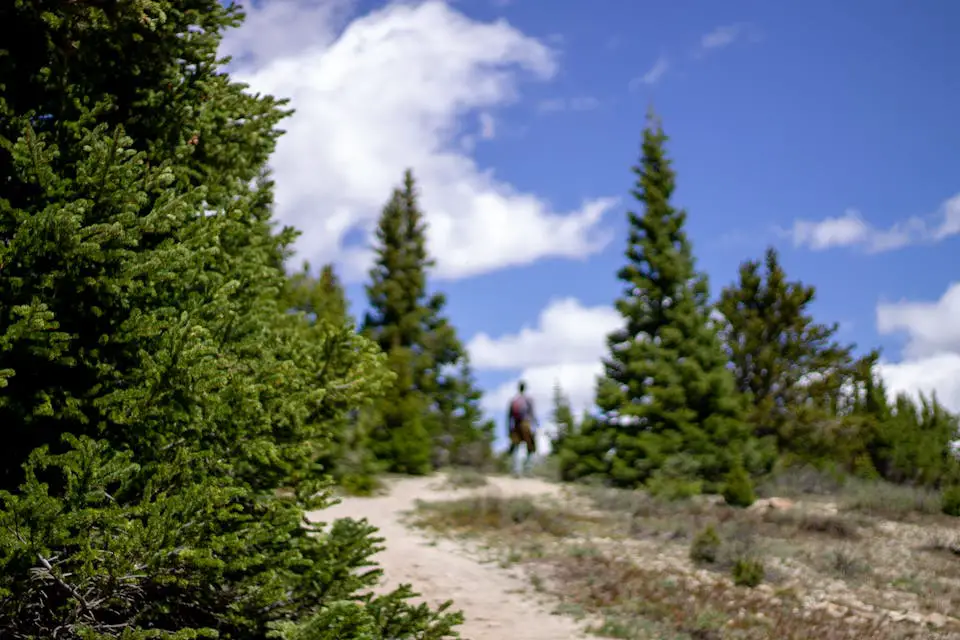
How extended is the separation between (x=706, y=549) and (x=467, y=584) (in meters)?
3.94

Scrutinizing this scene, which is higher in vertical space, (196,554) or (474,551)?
(196,554)

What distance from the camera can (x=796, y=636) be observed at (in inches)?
315

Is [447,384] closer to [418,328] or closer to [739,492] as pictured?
[418,328]

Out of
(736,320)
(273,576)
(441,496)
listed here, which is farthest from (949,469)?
(273,576)

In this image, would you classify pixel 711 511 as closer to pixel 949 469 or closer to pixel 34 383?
pixel 949 469

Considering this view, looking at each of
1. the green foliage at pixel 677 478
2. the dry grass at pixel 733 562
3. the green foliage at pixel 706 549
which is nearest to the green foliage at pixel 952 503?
the dry grass at pixel 733 562

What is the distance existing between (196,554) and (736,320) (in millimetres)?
23267

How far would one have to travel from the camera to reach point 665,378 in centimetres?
2175

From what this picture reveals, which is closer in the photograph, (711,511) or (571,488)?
(711,511)

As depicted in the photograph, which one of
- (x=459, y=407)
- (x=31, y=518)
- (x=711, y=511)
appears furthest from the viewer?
(x=459, y=407)

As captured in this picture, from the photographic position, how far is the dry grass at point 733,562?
28.6 feet

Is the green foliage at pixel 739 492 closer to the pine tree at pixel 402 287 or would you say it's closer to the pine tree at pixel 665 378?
the pine tree at pixel 665 378

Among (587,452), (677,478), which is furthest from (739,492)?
(587,452)

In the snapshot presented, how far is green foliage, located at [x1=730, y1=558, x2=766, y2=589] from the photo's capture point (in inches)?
409
